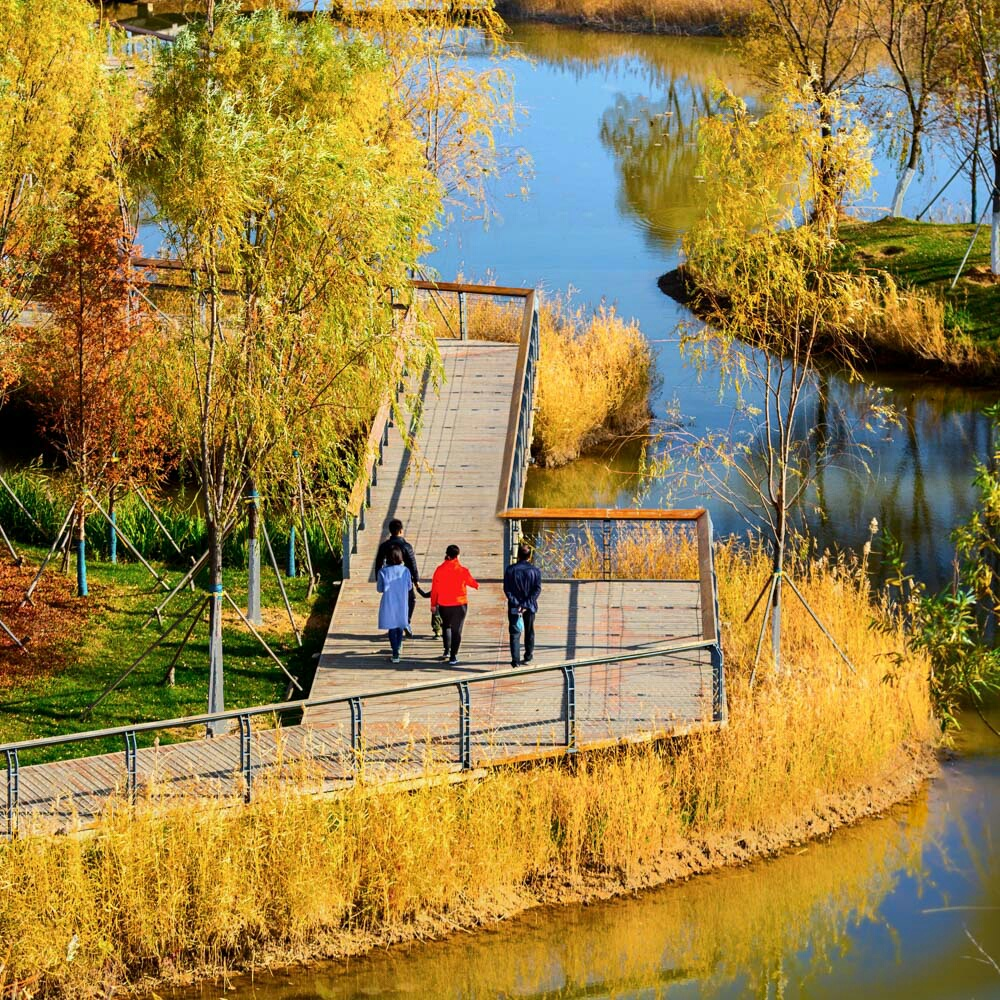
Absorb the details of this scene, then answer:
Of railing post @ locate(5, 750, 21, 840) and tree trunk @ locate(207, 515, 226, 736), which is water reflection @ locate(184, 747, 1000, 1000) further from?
tree trunk @ locate(207, 515, 226, 736)

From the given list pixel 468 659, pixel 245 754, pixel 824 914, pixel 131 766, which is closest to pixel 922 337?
pixel 468 659

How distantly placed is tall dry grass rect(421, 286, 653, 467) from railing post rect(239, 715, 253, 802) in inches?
607

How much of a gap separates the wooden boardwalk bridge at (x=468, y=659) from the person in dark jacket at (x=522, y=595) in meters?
0.37

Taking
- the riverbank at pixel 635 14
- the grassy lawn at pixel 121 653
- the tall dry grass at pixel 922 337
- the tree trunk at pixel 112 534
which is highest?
the riverbank at pixel 635 14

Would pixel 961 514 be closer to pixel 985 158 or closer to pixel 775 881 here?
pixel 775 881

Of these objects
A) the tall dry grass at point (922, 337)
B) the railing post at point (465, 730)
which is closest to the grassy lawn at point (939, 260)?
the tall dry grass at point (922, 337)

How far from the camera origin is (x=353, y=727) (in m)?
16.4

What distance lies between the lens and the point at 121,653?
21328 mm

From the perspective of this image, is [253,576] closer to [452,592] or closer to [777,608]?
[452,592]

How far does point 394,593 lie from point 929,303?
2172 cm

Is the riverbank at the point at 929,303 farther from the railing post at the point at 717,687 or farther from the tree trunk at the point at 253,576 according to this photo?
the railing post at the point at 717,687

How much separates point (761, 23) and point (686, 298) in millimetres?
10863

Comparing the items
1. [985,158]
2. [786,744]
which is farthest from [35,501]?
[985,158]

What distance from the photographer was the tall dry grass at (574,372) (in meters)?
31.9
